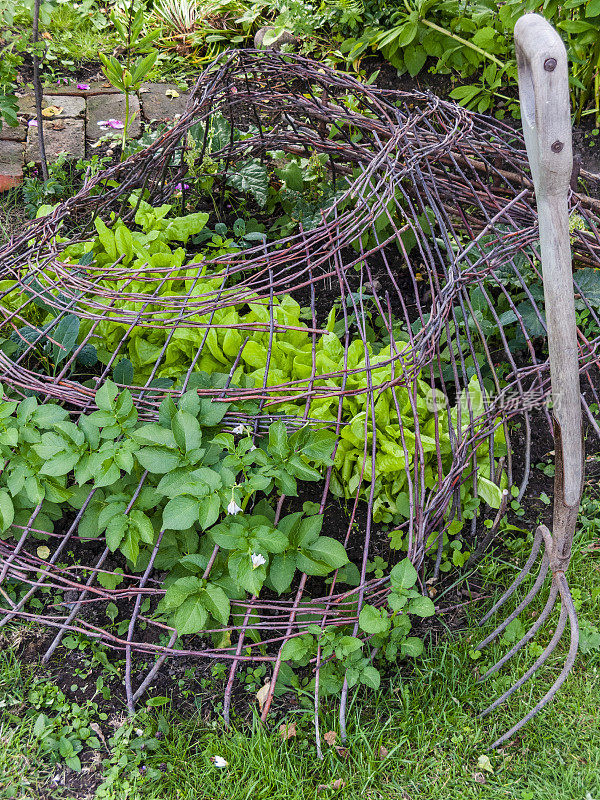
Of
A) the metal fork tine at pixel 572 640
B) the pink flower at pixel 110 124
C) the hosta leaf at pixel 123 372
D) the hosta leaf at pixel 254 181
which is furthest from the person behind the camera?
the pink flower at pixel 110 124

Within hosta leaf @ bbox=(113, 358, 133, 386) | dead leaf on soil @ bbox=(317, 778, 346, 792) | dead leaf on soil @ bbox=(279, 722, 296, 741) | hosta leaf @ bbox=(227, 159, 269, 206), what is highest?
hosta leaf @ bbox=(227, 159, 269, 206)

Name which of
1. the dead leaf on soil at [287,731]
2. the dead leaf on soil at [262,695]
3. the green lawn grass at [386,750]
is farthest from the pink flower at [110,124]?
the dead leaf on soil at [287,731]

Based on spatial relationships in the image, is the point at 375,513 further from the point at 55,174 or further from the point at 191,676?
the point at 55,174

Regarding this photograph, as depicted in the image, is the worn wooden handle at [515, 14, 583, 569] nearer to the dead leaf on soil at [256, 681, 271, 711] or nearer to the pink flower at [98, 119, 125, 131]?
the dead leaf on soil at [256, 681, 271, 711]

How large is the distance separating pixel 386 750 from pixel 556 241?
130cm

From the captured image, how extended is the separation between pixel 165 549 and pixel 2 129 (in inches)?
112

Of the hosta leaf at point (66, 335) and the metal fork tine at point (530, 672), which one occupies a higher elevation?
the hosta leaf at point (66, 335)

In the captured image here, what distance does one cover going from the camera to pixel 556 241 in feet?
4.21

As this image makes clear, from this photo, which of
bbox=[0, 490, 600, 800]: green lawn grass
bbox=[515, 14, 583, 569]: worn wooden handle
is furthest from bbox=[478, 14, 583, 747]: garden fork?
bbox=[0, 490, 600, 800]: green lawn grass

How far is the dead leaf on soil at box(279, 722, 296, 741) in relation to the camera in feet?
5.45

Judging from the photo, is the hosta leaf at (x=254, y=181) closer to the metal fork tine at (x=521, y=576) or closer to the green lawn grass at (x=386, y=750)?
the metal fork tine at (x=521, y=576)

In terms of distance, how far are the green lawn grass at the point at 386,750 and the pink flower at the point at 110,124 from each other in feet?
9.14

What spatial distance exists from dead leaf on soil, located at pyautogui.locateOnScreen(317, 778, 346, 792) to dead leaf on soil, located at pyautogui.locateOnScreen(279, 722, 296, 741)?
14 centimetres

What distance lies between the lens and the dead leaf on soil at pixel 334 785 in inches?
61.9
